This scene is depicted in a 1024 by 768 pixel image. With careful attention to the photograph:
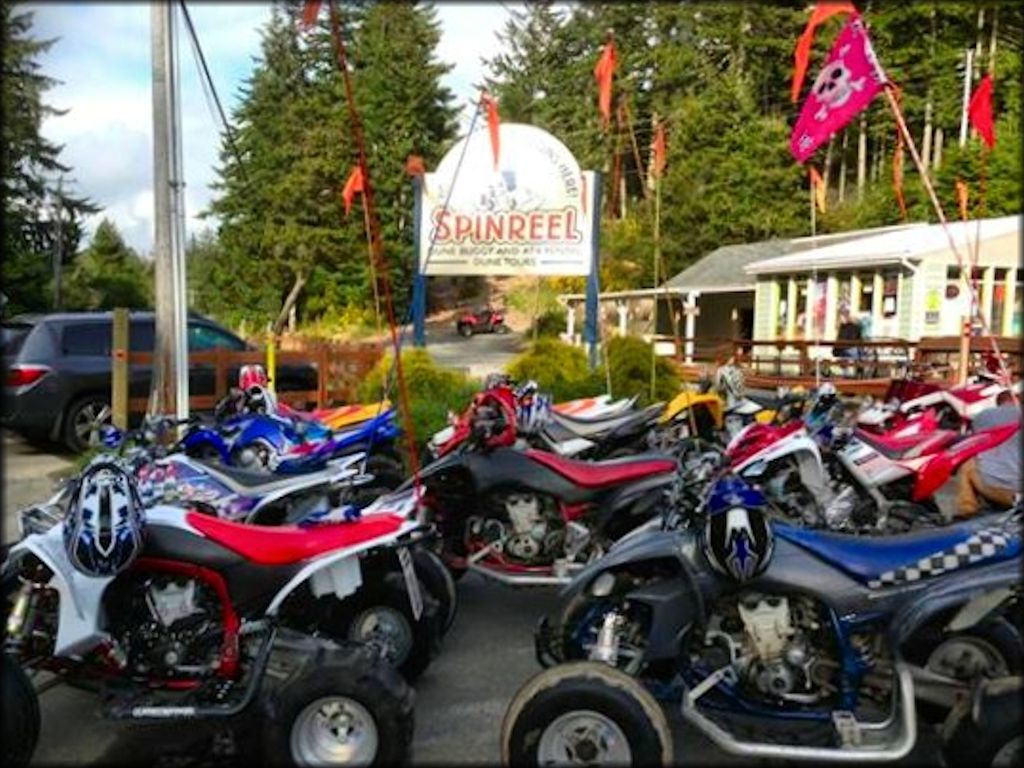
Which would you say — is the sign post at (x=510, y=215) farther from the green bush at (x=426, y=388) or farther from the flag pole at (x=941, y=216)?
the flag pole at (x=941, y=216)

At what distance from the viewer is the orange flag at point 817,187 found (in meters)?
7.25

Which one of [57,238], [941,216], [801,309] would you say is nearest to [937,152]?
[941,216]

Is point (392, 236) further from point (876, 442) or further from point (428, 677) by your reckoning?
point (428, 677)

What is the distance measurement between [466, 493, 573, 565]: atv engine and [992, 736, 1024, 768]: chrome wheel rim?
2687mm

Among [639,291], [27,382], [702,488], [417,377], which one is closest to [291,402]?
[417,377]

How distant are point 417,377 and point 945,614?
7.76 m

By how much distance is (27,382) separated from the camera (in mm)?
9766

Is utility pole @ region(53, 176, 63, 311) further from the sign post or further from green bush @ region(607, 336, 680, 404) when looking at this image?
the sign post

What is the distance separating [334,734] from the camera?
3.15m

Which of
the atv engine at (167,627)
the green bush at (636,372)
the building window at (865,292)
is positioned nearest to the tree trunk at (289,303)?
the green bush at (636,372)

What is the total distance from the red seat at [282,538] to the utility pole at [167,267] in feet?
14.1

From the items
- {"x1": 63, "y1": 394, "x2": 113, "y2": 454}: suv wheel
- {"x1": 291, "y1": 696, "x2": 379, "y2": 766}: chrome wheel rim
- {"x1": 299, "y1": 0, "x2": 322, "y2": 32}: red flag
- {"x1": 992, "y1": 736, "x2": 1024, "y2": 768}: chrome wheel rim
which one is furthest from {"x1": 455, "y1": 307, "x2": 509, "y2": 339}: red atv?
{"x1": 992, "y1": 736, "x2": 1024, "y2": 768}: chrome wheel rim

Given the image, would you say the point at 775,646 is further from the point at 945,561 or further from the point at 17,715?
the point at 17,715

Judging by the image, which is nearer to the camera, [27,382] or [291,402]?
[27,382]
